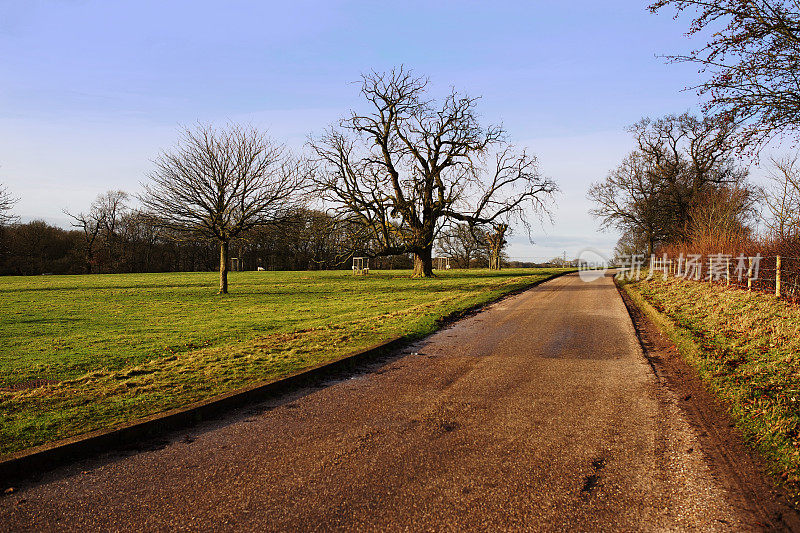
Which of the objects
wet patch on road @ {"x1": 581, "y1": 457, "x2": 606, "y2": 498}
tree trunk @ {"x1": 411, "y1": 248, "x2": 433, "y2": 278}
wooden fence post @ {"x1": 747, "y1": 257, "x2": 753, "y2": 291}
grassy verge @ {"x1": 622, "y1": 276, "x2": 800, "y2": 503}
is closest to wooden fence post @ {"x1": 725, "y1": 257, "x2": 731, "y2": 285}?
wooden fence post @ {"x1": 747, "y1": 257, "x2": 753, "y2": 291}

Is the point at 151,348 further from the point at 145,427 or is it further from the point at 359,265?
the point at 359,265

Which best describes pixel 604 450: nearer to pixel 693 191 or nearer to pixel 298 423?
pixel 298 423

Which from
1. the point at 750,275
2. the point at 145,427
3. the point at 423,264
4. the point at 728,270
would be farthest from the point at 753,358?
the point at 423,264

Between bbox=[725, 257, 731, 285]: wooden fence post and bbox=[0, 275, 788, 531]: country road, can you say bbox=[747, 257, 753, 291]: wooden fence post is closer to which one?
bbox=[725, 257, 731, 285]: wooden fence post

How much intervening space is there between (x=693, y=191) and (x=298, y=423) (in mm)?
45122

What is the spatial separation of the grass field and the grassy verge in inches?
219

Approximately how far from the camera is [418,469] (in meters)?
3.77

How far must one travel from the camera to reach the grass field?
17.3ft

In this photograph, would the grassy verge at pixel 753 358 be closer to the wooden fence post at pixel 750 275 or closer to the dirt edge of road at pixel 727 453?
the dirt edge of road at pixel 727 453

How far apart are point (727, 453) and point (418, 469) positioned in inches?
112

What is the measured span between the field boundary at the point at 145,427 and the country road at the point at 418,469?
0.65 ft

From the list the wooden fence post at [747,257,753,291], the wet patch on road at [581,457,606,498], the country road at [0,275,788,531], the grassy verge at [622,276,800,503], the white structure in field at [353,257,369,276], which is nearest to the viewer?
the country road at [0,275,788,531]

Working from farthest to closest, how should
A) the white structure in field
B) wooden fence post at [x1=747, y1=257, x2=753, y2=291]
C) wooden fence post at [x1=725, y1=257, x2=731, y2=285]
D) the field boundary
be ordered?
the white structure in field < wooden fence post at [x1=725, y1=257, x2=731, y2=285] < wooden fence post at [x1=747, y1=257, x2=753, y2=291] < the field boundary

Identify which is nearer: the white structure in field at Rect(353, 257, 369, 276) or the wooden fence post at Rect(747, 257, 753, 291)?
the wooden fence post at Rect(747, 257, 753, 291)
